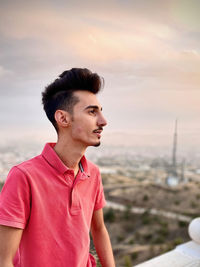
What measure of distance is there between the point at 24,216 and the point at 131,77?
6309 mm

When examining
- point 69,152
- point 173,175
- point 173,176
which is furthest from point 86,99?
point 173,176

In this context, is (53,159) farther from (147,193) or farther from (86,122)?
(147,193)

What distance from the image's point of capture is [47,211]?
0.86 meters

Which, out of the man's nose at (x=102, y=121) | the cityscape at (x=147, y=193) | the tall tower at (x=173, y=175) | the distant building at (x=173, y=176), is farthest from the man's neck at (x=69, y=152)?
the distant building at (x=173, y=176)

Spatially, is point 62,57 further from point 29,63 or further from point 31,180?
point 31,180

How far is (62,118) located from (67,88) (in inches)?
4.4

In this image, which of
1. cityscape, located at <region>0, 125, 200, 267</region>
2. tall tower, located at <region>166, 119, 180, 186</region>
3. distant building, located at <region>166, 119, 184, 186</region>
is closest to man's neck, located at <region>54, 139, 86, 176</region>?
cityscape, located at <region>0, 125, 200, 267</region>

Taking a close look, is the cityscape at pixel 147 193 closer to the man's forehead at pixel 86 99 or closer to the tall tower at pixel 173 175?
the tall tower at pixel 173 175

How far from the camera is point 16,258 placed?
901mm

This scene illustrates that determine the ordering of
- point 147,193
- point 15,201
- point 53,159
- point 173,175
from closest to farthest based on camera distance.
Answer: point 15,201
point 53,159
point 173,175
point 147,193

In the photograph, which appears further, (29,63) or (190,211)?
(190,211)

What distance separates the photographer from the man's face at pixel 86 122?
0.94 m

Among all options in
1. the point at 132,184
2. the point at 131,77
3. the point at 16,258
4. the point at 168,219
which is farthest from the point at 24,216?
the point at 132,184

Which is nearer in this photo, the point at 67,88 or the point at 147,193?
the point at 67,88
